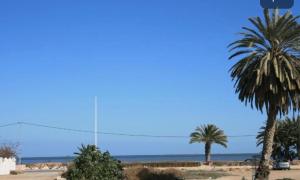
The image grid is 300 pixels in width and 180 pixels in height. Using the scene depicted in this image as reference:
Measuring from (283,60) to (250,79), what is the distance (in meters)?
2.48

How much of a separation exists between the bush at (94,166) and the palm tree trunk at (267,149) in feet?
39.9

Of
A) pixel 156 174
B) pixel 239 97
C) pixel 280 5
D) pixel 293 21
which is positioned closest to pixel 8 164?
pixel 156 174

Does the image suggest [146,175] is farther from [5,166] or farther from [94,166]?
[5,166]

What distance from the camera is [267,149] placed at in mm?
34000

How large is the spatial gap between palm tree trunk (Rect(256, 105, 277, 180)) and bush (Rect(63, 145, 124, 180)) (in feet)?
39.9

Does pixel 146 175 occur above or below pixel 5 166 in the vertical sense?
below

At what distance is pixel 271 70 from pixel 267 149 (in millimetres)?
5037

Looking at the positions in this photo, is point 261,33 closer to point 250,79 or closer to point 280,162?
point 250,79

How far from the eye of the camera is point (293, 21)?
33438mm

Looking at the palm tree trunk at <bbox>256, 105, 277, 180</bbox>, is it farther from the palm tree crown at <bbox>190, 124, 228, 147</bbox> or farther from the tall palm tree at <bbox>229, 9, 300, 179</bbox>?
the palm tree crown at <bbox>190, 124, 228, 147</bbox>

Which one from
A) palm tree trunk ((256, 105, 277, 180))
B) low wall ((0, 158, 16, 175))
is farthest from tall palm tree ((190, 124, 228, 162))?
palm tree trunk ((256, 105, 277, 180))

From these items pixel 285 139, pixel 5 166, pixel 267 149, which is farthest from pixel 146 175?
pixel 285 139

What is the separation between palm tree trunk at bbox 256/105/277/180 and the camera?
33562 millimetres

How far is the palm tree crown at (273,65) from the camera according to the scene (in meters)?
33.2
